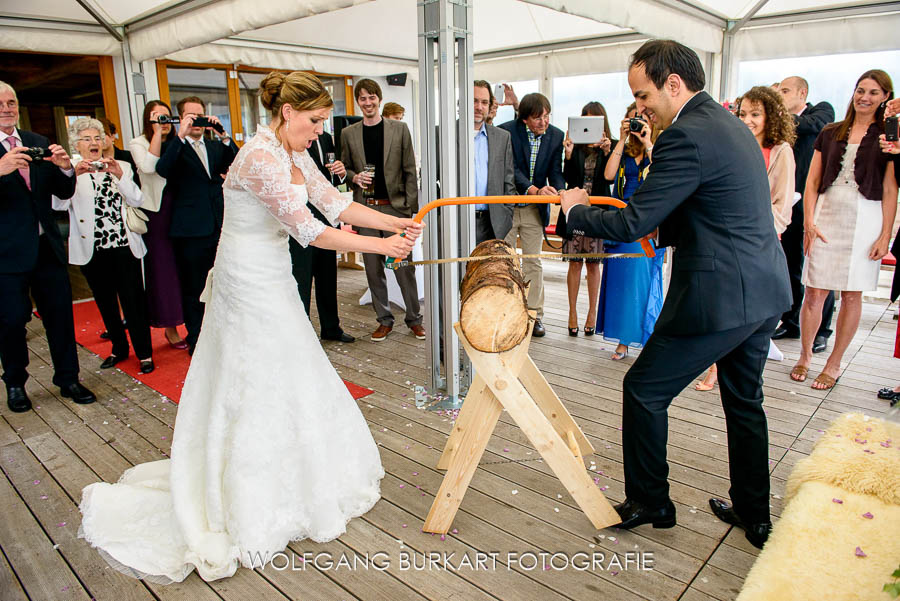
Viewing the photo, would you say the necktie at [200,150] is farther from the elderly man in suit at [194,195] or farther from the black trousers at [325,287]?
the black trousers at [325,287]

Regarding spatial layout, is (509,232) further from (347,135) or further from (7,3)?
(7,3)

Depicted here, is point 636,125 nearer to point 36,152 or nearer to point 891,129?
point 891,129

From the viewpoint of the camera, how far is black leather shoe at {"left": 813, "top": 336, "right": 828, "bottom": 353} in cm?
421

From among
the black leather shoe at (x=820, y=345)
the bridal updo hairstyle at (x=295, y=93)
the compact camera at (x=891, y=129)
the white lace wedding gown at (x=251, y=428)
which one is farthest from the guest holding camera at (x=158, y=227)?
the black leather shoe at (x=820, y=345)

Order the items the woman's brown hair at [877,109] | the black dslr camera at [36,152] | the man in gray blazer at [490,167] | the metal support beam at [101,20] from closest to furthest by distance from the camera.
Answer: the black dslr camera at [36,152]
the woman's brown hair at [877,109]
the man in gray blazer at [490,167]
the metal support beam at [101,20]

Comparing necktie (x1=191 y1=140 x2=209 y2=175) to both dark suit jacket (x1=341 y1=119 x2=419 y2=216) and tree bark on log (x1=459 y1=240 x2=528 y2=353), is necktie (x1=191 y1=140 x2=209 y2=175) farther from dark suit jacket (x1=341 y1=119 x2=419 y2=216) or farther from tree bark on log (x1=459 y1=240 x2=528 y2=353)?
tree bark on log (x1=459 y1=240 x2=528 y2=353)

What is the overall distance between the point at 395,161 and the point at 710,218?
2838mm

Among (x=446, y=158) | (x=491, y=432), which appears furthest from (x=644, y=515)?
(x=446, y=158)

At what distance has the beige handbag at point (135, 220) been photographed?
3868mm

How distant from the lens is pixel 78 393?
11.7 ft

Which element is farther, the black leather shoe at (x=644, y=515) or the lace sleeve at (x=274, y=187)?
the black leather shoe at (x=644, y=515)

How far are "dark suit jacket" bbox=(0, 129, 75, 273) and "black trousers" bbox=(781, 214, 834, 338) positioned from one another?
4707 mm

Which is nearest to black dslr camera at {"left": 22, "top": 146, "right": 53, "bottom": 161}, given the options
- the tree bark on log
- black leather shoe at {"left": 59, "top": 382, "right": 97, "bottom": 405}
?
black leather shoe at {"left": 59, "top": 382, "right": 97, "bottom": 405}

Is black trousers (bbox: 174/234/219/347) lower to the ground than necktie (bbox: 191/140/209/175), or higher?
lower
